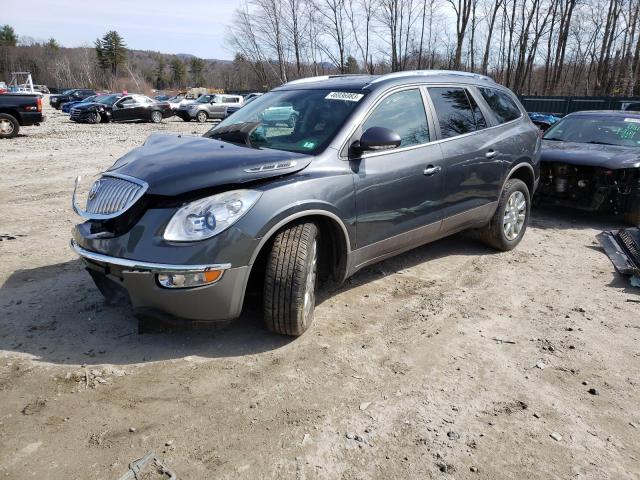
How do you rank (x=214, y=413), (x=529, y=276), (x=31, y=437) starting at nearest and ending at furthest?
(x=31, y=437) → (x=214, y=413) → (x=529, y=276)

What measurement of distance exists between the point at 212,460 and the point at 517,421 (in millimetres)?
1629

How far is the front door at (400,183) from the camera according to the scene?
3682mm

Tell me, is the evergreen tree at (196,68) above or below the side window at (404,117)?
above

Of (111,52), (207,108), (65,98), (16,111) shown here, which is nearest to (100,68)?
(111,52)

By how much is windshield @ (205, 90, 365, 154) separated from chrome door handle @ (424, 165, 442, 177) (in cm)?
85

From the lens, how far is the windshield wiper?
12.6 ft

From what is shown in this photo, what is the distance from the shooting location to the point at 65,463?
224 centimetres

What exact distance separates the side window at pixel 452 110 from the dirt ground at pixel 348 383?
1.41 meters

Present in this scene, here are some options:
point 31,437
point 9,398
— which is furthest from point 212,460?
point 9,398

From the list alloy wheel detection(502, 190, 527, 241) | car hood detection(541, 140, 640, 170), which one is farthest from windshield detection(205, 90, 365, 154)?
car hood detection(541, 140, 640, 170)

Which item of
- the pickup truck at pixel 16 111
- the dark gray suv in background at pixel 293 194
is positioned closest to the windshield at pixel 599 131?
the dark gray suv in background at pixel 293 194

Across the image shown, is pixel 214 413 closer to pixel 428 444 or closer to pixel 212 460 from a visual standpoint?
pixel 212 460

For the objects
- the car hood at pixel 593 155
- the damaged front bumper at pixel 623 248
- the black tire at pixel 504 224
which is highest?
the car hood at pixel 593 155

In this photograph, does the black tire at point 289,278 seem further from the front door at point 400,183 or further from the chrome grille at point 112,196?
the chrome grille at point 112,196
